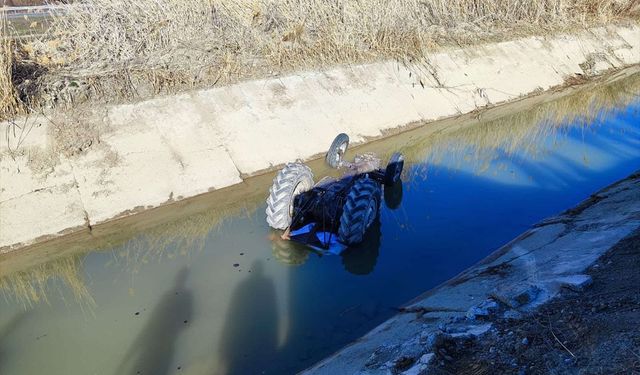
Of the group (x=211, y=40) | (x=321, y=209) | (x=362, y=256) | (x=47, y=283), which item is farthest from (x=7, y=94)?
(x=362, y=256)

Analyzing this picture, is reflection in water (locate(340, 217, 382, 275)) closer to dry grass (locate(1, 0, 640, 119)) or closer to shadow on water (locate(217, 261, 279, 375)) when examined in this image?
shadow on water (locate(217, 261, 279, 375))

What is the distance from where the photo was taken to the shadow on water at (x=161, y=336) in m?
5.16

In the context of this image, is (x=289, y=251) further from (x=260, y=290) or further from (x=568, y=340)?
(x=568, y=340)

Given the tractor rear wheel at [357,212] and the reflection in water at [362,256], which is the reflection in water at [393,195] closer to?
the reflection in water at [362,256]

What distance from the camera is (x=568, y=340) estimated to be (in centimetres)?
384

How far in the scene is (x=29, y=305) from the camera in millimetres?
6203

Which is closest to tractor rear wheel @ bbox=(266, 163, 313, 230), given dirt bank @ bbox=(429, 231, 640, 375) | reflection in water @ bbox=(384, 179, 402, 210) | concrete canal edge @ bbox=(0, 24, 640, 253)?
reflection in water @ bbox=(384, 179, 402, 210)

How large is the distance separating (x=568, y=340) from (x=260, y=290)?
355 centimetres

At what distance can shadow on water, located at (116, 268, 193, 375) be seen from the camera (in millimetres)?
5164

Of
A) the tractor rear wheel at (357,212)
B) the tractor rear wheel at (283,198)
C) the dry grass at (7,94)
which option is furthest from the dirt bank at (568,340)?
the dry grass at (7,94)

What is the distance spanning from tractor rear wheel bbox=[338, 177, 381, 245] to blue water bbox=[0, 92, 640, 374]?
0.38 metres

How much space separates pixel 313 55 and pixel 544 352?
379 inches

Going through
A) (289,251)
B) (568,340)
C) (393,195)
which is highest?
(393,195)

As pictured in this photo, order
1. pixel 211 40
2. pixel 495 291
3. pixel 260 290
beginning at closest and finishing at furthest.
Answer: pixel 495 291 < pixel 260 290 < pixel 211 40
